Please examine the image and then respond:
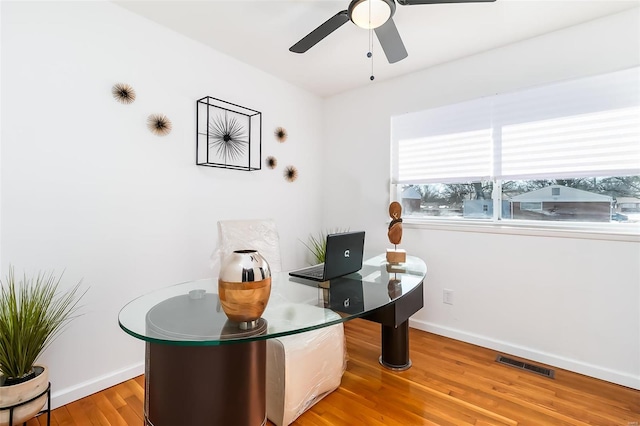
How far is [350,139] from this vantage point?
3365mm

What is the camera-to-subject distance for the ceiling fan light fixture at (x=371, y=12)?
1503 mm

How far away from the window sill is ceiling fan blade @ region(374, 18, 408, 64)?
1.51 metres

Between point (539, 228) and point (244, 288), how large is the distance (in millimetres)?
2356

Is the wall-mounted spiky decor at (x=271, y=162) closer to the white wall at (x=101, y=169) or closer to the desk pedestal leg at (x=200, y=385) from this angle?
the white wall at (x=101, y=169)

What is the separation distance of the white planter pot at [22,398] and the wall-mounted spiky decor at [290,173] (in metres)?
2.31

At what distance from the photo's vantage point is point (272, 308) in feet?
4.17

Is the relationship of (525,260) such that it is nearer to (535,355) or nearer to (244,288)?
(535,355)

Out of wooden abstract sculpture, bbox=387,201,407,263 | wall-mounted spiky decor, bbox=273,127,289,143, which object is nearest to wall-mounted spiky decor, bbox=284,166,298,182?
wall-mounted spiky decor, bbox=273,127,289,143

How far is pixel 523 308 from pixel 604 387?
0.61 m

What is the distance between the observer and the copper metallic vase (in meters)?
1.02

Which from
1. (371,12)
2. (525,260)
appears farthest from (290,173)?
(525,260)

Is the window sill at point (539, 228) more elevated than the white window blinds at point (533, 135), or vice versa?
the white window blinds at point (533, 135)

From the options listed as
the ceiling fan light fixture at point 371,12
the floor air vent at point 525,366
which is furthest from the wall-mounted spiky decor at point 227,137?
the floor air vent at point 525,366

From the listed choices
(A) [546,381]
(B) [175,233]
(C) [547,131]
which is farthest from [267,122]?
(A) [546,381]
